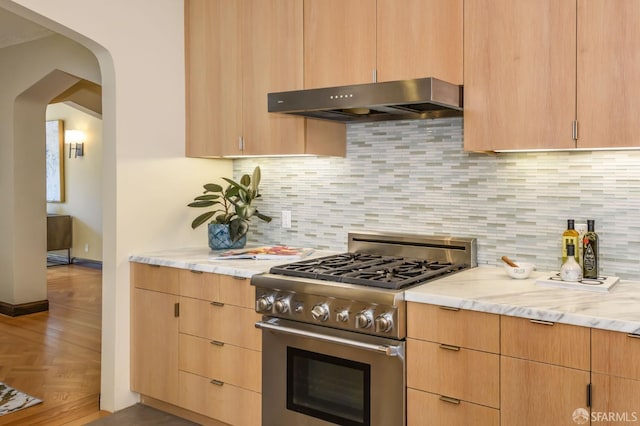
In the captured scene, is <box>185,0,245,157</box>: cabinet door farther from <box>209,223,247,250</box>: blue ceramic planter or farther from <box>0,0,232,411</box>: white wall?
<box>209,223,247,250</box>: blue ceramic planter

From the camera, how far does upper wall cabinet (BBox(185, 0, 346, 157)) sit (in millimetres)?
3129

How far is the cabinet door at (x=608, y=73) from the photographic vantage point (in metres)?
2.12

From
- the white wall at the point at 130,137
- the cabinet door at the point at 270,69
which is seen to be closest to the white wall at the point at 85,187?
the white wall at the point at 130,137

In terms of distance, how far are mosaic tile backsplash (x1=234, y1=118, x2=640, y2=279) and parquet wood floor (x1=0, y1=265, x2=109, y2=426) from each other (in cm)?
156

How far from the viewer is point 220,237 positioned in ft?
11.6

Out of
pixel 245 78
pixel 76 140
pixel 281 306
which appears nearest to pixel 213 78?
pixel 245 78

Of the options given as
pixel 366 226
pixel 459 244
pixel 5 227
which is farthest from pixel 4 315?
pixel 459 244

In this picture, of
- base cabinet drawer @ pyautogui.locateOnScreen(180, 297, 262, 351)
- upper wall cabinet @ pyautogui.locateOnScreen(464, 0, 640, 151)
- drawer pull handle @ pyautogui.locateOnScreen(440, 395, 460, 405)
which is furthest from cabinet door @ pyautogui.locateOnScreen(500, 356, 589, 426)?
base cabinet drawer @ pyautogui.locateOnScreen(180, 297, 262, 351)

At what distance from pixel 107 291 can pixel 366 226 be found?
159 centimetres

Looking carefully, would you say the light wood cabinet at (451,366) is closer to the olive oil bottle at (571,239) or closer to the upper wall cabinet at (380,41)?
the olive oil bottle at (571,239)

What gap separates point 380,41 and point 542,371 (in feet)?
5.58

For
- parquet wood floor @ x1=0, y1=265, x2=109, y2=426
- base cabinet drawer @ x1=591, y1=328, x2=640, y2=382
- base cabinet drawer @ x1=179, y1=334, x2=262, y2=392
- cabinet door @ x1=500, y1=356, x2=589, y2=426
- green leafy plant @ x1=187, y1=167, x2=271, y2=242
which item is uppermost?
green leafy plant @ x1=187, y1=167, x2=271, y2=242

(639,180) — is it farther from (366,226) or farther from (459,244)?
(366,226)

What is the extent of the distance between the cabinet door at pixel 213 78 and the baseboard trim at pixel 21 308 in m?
3.22
